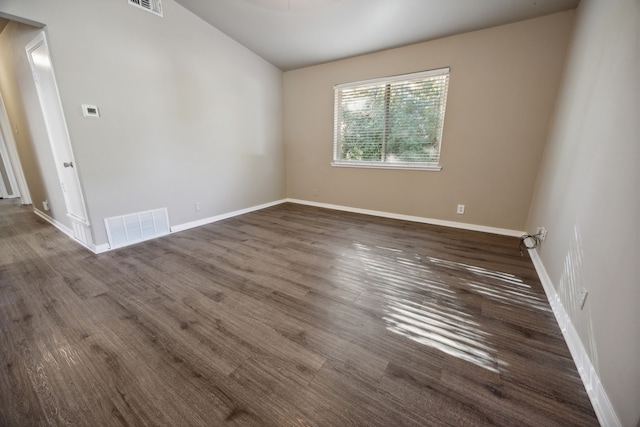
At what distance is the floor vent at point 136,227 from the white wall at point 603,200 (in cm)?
392

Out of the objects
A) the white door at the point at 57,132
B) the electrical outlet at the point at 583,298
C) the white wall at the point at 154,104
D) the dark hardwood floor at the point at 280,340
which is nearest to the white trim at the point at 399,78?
the white wall at the point at 154,104

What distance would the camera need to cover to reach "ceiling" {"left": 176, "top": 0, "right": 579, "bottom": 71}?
97.5 inches

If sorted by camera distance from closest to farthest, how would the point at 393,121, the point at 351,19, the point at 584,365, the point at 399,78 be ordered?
the point at 584,365 → the point at 351,19 → the point at 399,78 → the point at 393,121

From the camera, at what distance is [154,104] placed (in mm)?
2826

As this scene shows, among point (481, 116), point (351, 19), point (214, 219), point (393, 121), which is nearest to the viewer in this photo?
point (351, 19)

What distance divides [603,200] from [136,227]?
4104 millimetres

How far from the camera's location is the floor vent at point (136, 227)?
267cm

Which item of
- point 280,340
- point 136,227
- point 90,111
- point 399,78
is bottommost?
point 280,340

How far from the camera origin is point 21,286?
193 centimetres

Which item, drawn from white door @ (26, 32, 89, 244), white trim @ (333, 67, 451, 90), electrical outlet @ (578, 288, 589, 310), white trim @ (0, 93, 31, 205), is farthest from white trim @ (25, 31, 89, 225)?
electrical outlet @ (578, 288, 589, 310)

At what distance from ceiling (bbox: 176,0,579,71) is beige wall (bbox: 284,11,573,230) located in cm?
19

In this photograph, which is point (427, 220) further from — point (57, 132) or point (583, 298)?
point (57, 132)

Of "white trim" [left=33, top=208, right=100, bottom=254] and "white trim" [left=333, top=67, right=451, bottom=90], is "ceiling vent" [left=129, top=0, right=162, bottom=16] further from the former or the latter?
"white trim" [left=33, top=208, right=100, bottom=254]

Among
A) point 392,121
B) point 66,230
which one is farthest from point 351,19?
point 66,230
